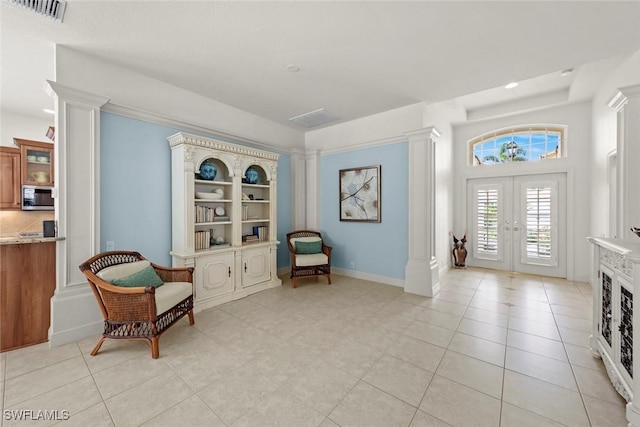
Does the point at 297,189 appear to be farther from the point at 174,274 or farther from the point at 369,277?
the point at 174,274

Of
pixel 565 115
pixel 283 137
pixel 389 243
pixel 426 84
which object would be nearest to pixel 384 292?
pixel 389 243

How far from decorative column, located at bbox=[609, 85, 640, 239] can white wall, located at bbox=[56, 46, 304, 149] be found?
4427mm

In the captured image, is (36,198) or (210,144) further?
(36,198)

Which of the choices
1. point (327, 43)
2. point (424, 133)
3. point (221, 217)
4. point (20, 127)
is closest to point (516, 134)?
point (424, 133)

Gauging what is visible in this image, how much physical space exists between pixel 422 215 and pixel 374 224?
2.85ft

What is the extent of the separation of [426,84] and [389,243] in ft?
8.00

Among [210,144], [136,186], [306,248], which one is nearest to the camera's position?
[136,186]

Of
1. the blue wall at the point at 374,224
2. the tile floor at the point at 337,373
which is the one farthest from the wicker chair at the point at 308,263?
the tile floor at the point at 337,373

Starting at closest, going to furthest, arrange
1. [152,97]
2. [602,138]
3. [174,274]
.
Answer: [174,274]
[152,97]
[602,138]

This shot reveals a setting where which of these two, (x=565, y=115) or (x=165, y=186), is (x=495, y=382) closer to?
(x=165, y=186)

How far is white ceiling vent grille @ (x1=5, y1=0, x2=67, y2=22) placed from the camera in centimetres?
198

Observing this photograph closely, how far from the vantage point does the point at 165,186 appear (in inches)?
132

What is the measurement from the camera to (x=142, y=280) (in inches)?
101

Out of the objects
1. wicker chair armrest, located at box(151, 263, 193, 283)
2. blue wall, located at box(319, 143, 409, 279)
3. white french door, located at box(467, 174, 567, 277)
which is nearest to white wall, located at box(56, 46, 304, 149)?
blue wall, located at box(319, 143, 409, 279)
